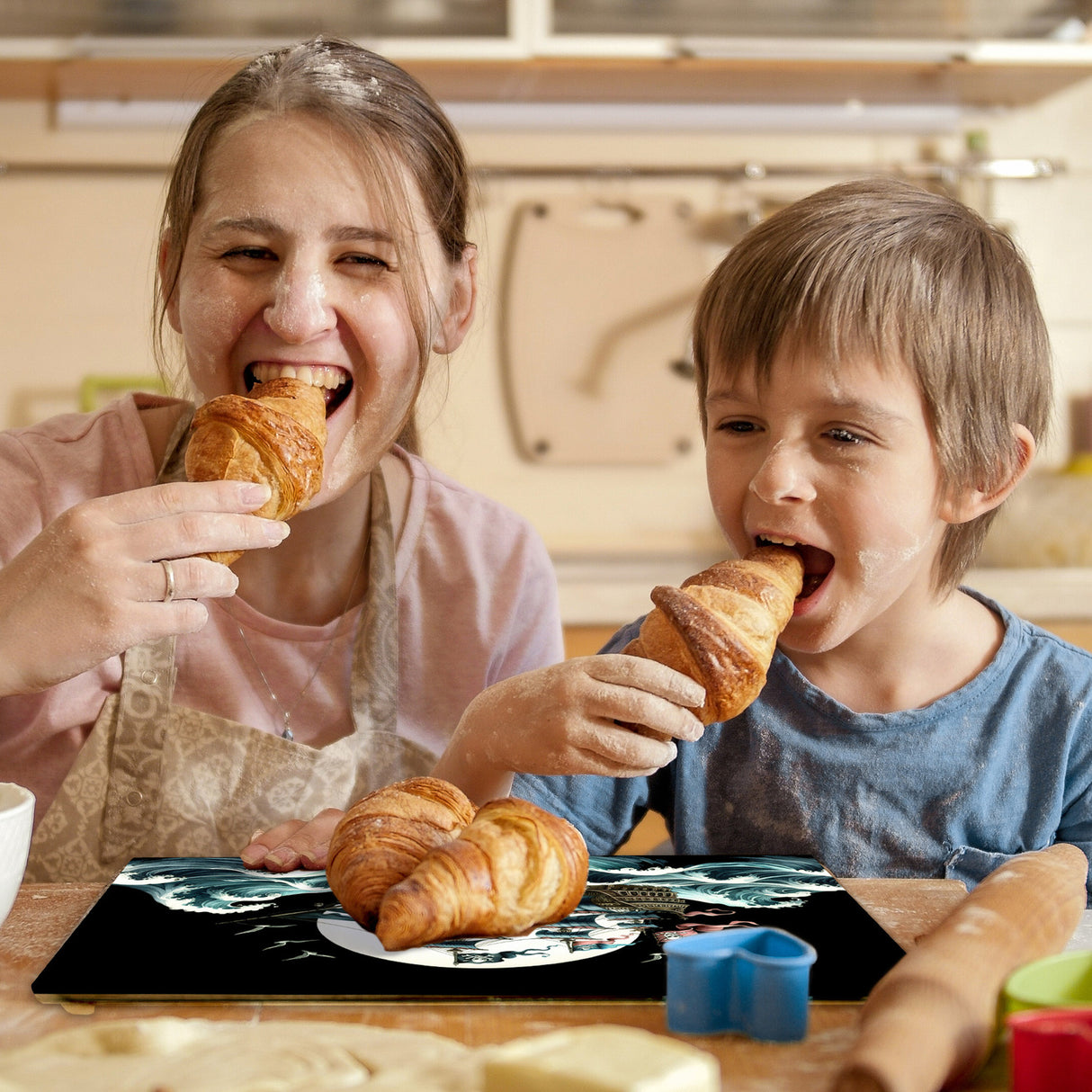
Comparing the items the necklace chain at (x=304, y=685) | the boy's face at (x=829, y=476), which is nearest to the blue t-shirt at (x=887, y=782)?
the boy's face at (x=829, y=476)

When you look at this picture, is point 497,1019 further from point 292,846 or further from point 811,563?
point 811,563

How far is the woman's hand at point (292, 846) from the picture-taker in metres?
0.99

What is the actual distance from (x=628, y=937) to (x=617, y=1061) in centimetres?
28

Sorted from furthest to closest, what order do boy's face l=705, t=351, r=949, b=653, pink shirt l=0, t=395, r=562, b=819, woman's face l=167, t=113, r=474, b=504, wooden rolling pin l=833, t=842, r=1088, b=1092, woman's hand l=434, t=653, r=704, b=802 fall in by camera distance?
pink shirt l=0, t=395, r=562, b=819 < woman's face l=167, t=113, r=474, b=504 < boy's face l=705, t=351, r=949, b=653 < woman's hand l=434, t=653, r=704, b=802 < wooden rolling pin l=833, t=842, r=1088, b=1092

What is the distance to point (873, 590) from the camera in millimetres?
1164

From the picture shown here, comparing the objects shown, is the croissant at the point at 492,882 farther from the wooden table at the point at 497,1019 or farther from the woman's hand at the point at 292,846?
the woman's hand at the point at 292,846

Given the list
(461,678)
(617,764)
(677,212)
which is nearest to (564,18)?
(677,212)

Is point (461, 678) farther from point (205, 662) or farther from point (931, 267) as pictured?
point (931, 267)

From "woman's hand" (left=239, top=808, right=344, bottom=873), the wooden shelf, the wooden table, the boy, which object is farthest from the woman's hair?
the wooden shelf

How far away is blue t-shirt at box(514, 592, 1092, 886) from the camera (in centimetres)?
121

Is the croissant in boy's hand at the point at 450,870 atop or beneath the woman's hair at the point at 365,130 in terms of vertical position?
beneath

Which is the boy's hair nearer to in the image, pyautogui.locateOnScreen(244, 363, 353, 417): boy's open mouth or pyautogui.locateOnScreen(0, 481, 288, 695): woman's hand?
pyautogui.locateOnScreen(244, 363, 353, 417): boy's open mouth

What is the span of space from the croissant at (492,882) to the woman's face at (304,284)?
2.05ft

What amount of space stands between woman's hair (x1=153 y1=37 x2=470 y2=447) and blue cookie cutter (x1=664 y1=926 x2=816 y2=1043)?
848 mm
